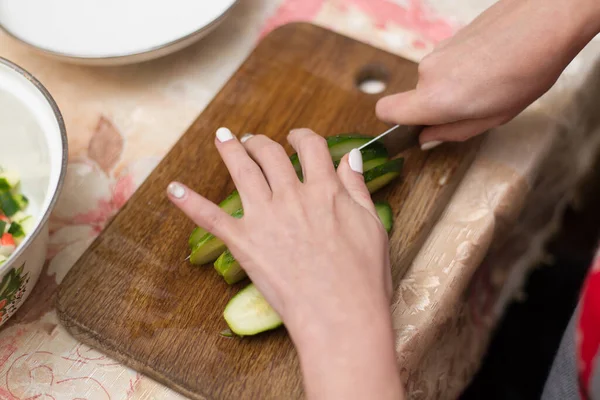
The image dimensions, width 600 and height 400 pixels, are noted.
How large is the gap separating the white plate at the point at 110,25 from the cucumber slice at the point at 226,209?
347 mm

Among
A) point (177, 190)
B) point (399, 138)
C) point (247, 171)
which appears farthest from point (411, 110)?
point (177, 190)

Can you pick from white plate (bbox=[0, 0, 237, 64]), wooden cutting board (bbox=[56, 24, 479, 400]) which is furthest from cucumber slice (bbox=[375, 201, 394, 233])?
white plate (bbox=[0, 0, 237, 64])

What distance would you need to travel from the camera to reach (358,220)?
90 cm

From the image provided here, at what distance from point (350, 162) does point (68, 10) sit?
2.30ft

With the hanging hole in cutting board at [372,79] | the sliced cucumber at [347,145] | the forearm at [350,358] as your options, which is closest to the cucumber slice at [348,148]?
the sliced cucumber at [347,145]

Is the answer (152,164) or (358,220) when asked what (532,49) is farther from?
(152,164)

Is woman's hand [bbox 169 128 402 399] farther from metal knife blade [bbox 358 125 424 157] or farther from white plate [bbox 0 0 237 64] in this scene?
white plate [bbox 0 0 237 64]

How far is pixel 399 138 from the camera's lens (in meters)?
1.14

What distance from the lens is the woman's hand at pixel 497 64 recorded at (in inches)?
38.3

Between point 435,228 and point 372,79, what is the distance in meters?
0.38

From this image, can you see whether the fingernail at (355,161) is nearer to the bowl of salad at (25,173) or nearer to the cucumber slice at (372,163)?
the cucumber slice at (372,163)

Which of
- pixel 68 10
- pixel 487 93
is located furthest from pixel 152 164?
pixel 487 93

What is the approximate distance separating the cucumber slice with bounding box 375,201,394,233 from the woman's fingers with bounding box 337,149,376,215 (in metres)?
0.11

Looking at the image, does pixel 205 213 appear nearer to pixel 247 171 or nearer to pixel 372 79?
pixel 247 171
